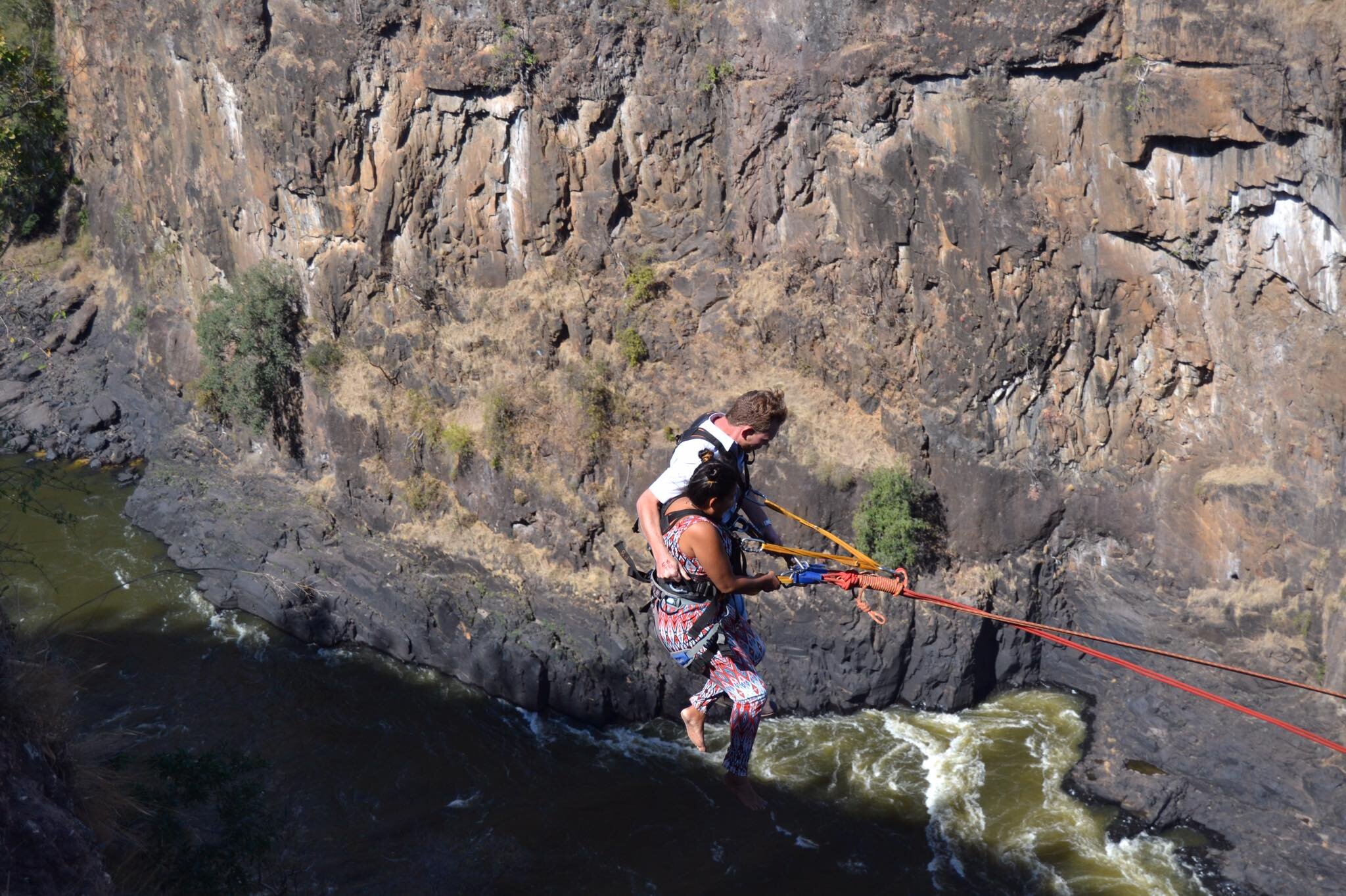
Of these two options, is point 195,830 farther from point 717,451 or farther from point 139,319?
point 139,319

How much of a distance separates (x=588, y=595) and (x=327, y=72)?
9.15 meters

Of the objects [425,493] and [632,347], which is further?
[425,493]

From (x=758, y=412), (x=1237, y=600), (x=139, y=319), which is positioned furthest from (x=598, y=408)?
(x=139, y=319)

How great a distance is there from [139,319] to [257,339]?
514cm

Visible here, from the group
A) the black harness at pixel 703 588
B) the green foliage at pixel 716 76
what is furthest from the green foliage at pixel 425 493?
the black harness at pixel 703 588

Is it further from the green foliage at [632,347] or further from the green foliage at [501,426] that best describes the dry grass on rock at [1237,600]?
the green foliage at [501,426]

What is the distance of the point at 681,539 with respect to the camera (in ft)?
18.5

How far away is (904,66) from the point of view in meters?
14.0

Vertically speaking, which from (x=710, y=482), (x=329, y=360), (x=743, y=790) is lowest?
(x=329, y=360)

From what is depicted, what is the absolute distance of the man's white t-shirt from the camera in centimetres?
568

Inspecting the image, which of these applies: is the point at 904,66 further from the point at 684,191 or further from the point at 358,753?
the point at 358,753

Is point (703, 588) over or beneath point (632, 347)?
over

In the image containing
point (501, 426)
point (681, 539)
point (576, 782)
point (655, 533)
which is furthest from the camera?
point (501, 426)

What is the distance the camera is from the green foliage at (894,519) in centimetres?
1498
